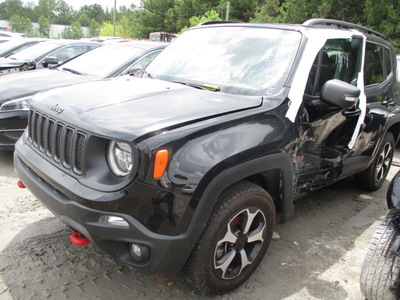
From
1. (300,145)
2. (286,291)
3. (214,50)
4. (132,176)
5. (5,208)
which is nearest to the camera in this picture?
(132,176)

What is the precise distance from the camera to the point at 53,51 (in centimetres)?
844

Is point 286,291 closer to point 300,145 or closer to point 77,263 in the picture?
point 300,145

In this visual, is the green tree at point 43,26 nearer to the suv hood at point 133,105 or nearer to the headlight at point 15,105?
the headlight at point 15,105

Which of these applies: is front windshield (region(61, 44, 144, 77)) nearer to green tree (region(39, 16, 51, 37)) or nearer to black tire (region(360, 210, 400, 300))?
black tire (region(360, 210, 400, 300))

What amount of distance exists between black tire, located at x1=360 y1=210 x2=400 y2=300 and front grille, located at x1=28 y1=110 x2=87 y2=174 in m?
1.88

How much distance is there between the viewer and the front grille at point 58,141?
230cm

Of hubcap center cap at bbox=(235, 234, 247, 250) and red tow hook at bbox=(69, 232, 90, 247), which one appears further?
hubcap center cap at bbox=(235, 234, 247, 250)

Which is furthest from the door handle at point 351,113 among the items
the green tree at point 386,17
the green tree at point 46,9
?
the green tree at point 46,9

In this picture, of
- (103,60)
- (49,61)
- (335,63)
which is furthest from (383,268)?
(49,61)

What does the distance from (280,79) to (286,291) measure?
5.15ft

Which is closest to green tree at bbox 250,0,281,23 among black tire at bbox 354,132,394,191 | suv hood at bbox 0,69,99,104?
suv hood at bbox 0,69,99,104

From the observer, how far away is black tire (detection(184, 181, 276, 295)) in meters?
2.35

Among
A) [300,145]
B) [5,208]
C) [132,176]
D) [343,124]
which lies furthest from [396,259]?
[5,208]

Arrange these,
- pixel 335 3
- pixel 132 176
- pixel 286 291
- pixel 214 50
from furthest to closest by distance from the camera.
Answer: pixel 335 3
pixel 214 50
pixel 286 291
pixel 132 176
